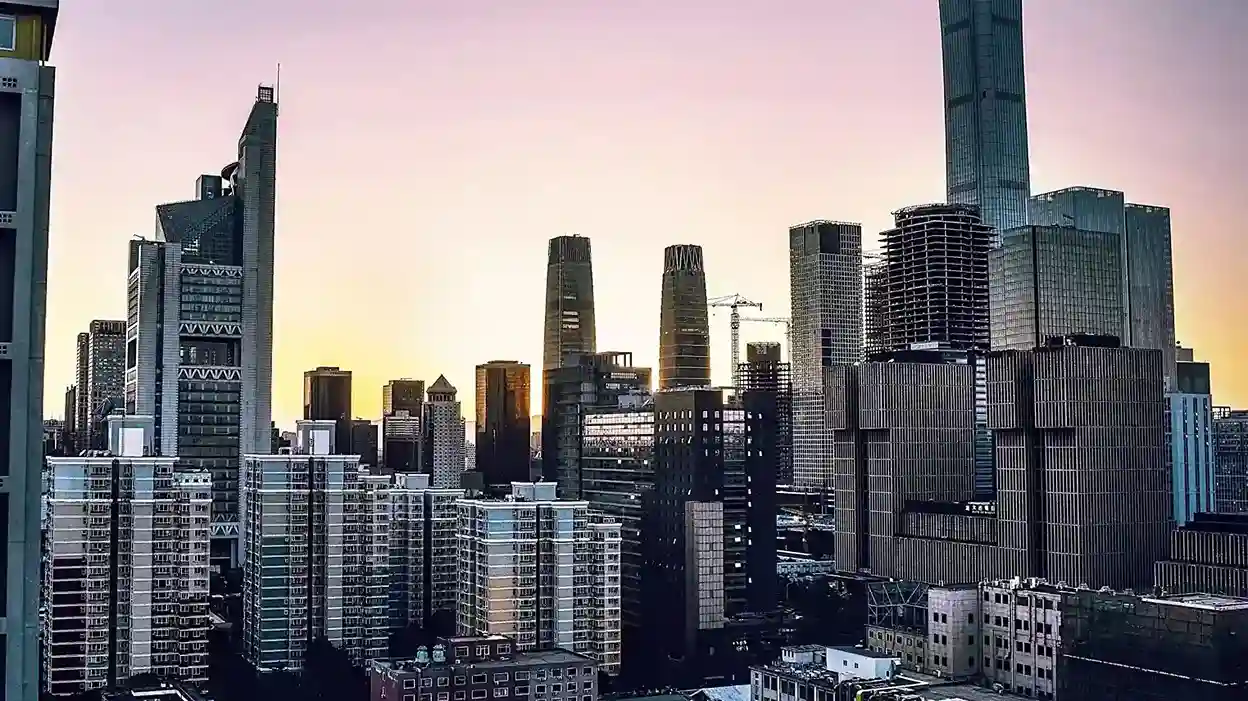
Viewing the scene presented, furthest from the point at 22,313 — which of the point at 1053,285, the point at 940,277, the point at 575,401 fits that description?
the point at 1053,285

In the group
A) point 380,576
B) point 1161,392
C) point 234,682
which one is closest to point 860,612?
point 1161,392

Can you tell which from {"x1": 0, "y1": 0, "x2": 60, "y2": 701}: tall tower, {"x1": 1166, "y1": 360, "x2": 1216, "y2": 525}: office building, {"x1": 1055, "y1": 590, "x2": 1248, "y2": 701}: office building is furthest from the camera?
{"x1": 1166, "y1": 360, "x2": 1216, "y2": 525}: office building

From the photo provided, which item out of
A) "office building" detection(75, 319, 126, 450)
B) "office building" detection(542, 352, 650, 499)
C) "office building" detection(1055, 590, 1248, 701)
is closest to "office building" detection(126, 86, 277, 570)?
"office building" detection(75, 319, 126, 450)

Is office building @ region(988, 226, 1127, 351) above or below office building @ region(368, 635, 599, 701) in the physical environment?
above

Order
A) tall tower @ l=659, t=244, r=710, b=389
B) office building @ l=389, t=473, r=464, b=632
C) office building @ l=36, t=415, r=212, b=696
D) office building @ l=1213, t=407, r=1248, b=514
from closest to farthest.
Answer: office building @ l=36, t=415, r=212, b=696 → office building @ l=389, t=473, r=464, b=632 → office building @ l=1213, t=407, r=1248, b=514 → tall tower @ l=659, t=244, r=710, b=389

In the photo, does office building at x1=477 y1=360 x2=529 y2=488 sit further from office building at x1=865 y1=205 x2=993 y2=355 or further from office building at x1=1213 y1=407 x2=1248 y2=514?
office building at x1=1213 y1=407 x2=1248 y2=514

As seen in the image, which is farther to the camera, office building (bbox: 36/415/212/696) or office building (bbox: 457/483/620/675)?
office building (bbox: 457/483/620/675)

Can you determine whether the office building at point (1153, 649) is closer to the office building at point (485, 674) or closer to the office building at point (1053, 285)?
the office building at point (485, 674)
